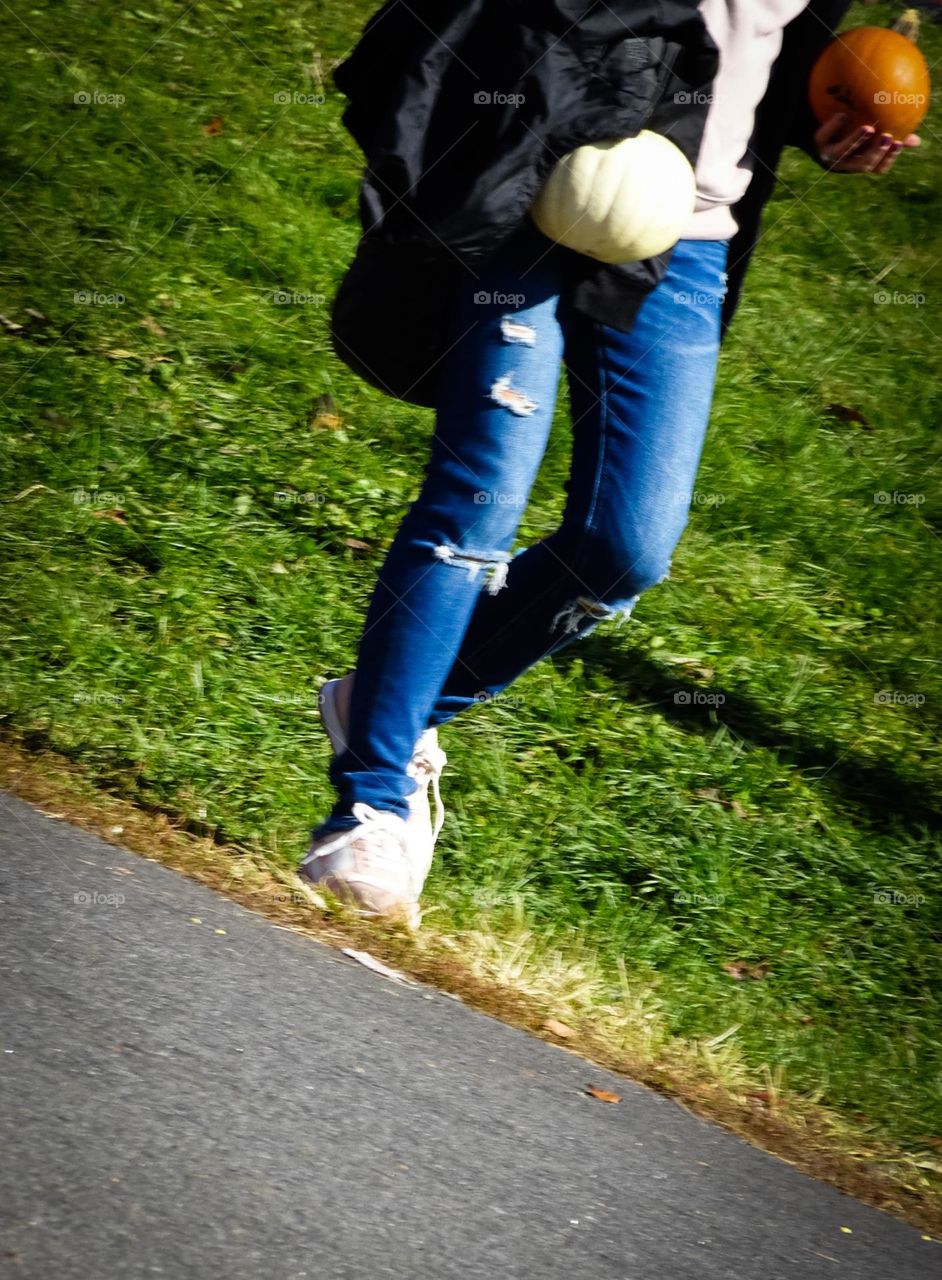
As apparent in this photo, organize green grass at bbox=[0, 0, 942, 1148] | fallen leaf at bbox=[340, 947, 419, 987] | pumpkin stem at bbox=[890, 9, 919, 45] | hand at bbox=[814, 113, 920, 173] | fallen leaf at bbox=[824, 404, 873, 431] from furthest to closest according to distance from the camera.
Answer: fallen leaf at bbox=[824, 404, 873, 431]
green grass at bbox=[0, 0, 942, 1148]
pumpkin stem at bbox=[890, 9, 919, 45]
hand at bbox=[814, 113, 920, 173]
fallen leaf at bbox=[340, 947, 419, 987]

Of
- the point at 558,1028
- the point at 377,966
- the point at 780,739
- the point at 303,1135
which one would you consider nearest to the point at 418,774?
the point at 377,966

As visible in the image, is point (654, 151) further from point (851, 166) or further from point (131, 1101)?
point (131, 1101)

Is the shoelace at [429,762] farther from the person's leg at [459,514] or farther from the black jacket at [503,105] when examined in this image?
the black jacket at [503,105]

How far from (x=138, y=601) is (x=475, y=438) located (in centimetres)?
154

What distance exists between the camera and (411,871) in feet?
8.43

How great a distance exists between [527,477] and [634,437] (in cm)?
19

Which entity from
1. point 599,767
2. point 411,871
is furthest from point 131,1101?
point 599,767

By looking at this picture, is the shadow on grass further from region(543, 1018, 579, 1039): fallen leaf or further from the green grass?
region(543, 1018, 579, 1039): fallen leaf

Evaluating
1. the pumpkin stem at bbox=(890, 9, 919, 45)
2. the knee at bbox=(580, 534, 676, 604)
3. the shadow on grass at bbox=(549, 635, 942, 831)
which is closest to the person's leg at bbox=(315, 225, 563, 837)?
the knee at bbox=(580, 534, 676, 604)

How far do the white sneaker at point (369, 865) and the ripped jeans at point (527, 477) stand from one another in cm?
3

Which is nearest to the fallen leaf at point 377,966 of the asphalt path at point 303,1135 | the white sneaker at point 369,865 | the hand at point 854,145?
the asphalt path at point 303,1135

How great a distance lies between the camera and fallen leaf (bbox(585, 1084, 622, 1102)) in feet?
7.09

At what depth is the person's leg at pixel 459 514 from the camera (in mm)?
2330

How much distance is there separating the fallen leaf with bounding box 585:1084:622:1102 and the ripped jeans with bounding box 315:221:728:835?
62cm
